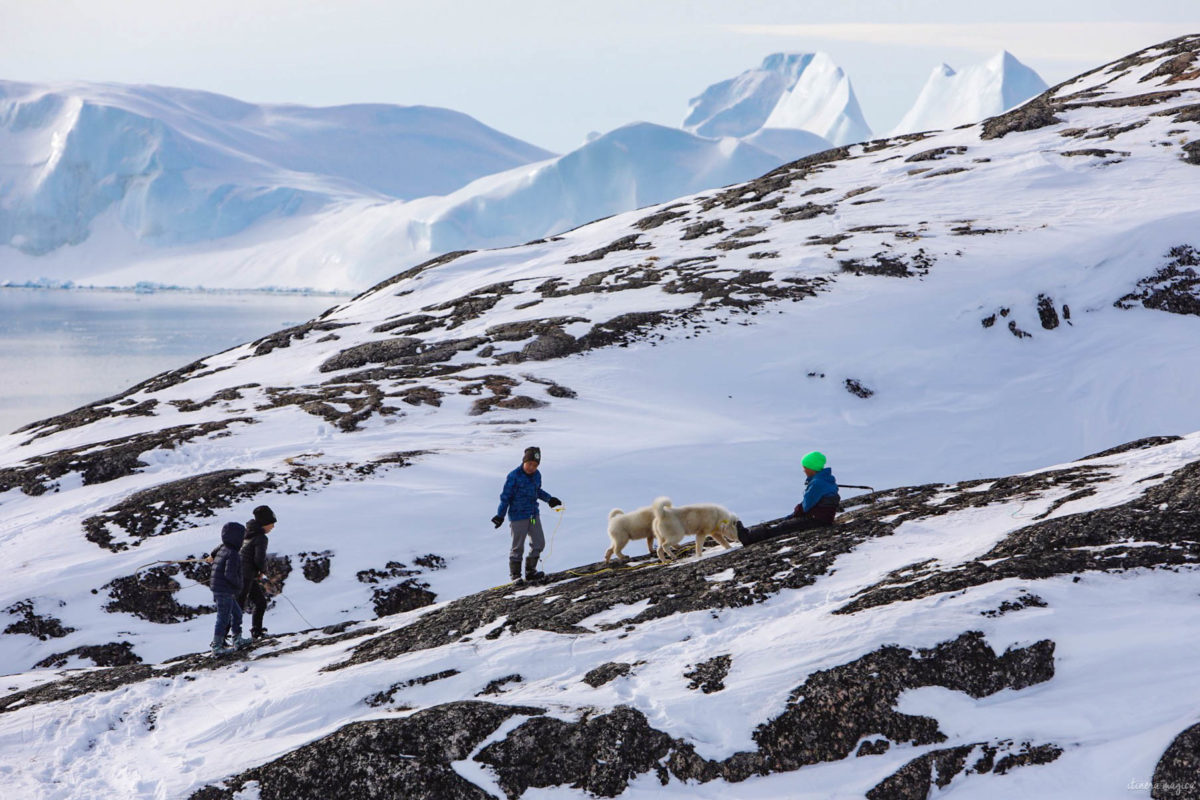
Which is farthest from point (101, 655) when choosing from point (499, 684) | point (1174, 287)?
point (1174, 287)

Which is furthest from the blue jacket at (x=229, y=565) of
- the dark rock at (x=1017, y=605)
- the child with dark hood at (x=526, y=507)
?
the dark rock at (x=1017, y=605)

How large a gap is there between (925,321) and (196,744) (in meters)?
26.9

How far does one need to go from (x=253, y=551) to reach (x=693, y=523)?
6.41 meters

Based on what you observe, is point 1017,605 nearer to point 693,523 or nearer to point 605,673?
point 605,673

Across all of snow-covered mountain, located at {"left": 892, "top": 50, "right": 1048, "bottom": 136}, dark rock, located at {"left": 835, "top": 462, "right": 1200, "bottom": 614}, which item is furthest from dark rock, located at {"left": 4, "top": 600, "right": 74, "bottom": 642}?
snow-covered mountain, located at {"left": 892, "top": 50, "right": 1048, "bottom": 136}

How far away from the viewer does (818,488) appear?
12719 millimetres

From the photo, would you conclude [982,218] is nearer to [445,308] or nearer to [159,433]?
[445,308]

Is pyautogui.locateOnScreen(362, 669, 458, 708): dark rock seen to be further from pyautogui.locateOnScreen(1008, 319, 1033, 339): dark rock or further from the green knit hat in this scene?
pyautogui.locateOnScreen(1008, 319, 1033, 339): dark rock

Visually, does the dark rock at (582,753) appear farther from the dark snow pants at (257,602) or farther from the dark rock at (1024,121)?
the dark rock at (1024,121)

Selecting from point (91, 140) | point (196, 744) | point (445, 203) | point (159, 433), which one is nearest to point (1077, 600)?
point (196, 744)

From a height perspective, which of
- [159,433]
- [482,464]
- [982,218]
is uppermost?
[982,218]

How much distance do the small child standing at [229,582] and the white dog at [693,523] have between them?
597cm

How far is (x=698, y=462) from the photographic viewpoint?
22.7 meters

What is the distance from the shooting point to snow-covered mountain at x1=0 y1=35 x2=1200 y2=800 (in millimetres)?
7883
